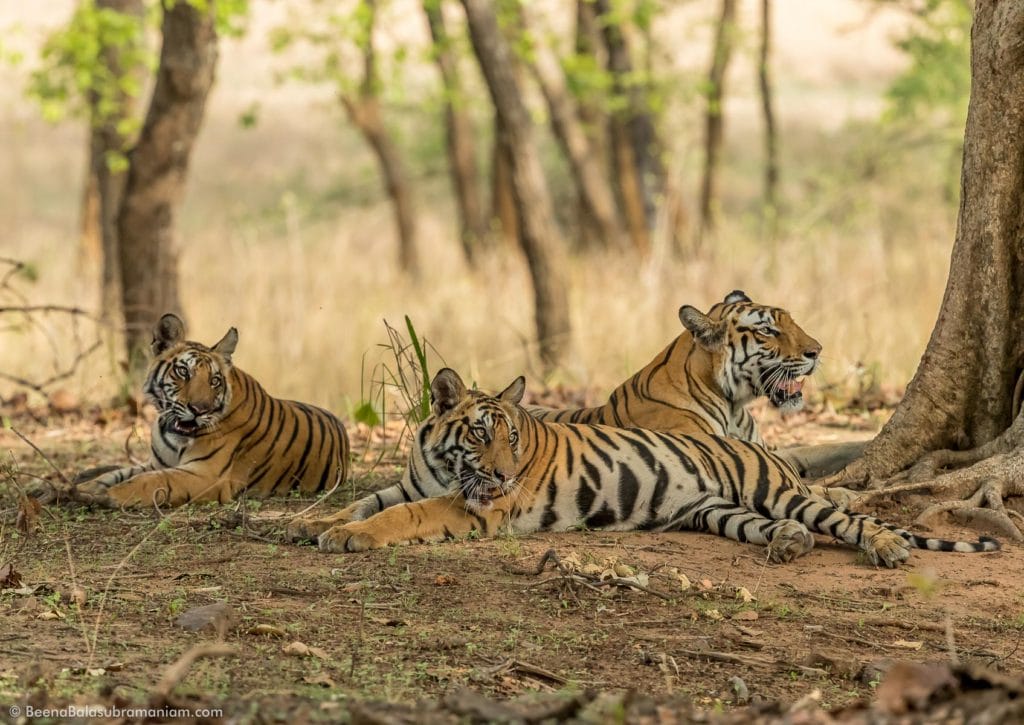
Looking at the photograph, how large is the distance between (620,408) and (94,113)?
8.11m

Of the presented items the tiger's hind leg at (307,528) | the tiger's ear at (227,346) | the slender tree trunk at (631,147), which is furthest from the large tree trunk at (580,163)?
the tiger's hind leg at (307,528)

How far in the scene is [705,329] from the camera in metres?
6.08

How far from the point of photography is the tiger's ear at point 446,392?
506 centimetres

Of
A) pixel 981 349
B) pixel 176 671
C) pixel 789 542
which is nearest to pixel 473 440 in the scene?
pixel 789 542

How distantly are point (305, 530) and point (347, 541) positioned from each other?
0.24m

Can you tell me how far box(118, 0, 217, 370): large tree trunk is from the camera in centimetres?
936

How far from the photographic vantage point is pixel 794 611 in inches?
170

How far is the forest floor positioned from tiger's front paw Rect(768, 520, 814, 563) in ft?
0.15

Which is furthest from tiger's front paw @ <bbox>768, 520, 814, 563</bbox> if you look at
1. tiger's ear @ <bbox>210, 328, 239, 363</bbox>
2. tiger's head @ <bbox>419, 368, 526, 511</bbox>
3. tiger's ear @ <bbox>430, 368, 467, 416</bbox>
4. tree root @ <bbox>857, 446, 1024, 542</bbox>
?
tiger's ear @ <bbox>210, 328, 239, 363</bbox>

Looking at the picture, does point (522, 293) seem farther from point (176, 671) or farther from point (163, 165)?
point (176, 671)

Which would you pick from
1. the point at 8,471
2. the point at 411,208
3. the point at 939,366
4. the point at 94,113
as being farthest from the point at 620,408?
the point at 411,208

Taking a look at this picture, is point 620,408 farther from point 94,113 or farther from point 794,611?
point 94,113

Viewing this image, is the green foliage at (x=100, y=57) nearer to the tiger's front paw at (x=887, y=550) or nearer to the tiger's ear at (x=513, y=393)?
the tiger's ear at (x=513, y=393)

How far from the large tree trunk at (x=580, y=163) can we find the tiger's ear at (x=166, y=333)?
A: 945 centimetres
